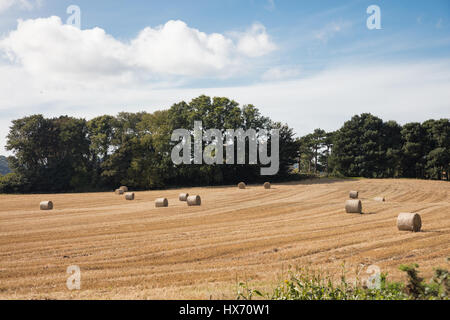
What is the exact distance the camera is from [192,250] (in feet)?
38.8

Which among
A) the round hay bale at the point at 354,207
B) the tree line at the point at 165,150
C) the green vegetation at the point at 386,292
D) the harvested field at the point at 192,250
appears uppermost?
the tree line at the point at 165,150

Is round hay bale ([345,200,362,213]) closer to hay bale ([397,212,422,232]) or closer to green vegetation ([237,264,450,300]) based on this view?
hay bale ([397,212,422,232])

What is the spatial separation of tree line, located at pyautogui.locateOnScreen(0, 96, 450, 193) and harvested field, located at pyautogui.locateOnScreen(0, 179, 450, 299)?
104 ft

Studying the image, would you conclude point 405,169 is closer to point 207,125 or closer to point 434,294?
point 207,125

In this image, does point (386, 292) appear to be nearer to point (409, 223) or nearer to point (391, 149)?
point (409, 223)

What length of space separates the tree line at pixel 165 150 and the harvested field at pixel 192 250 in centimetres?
3170

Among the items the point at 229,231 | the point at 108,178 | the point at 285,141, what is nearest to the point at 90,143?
the point at 108,178

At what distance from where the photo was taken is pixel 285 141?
58.1 meters

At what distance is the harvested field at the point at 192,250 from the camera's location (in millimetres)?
8312

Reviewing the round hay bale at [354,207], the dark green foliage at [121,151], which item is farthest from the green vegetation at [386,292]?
the dark green foliage at [121,151]

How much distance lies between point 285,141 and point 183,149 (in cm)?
1719

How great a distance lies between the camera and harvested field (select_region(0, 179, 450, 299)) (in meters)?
8.31

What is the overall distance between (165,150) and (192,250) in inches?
1635

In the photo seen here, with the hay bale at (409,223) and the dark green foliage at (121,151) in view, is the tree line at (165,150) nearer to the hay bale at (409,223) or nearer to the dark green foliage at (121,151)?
the dark green foliage at (121,151)
